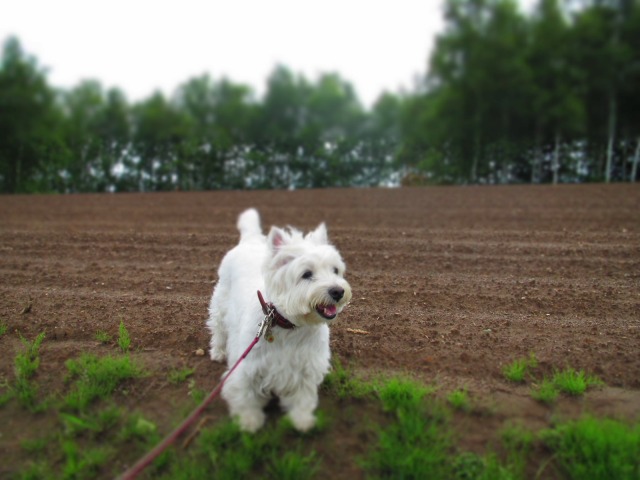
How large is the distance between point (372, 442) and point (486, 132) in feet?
78.0

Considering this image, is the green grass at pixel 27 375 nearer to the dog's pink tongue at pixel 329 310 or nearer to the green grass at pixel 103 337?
the green grass at pixel 103 337

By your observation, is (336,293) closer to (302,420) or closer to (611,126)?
(302,420)

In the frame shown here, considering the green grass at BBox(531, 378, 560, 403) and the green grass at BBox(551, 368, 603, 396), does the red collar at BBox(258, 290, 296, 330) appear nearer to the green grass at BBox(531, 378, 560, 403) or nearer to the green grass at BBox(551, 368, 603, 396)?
the green grass at BBox(531, 378, 560, 403)

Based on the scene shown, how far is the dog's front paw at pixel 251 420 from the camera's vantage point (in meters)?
3.27

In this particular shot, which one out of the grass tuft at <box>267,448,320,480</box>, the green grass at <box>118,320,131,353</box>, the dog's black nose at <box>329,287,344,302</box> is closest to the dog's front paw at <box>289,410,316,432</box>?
the grass tuft at <box>267,448,320,480</box>

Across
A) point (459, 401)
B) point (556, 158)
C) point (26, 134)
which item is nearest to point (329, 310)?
point (459, 401)

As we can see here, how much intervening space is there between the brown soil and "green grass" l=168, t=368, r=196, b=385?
9 centimetres

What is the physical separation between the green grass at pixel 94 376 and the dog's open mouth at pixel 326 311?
1698mm

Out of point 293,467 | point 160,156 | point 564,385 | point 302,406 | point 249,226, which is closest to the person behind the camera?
point 293,467

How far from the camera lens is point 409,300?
5727mm

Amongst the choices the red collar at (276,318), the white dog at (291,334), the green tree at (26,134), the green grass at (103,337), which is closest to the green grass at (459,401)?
the white dog at (291,334)

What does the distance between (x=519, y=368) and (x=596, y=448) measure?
979 millimetres

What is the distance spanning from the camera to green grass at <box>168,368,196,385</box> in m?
3.87

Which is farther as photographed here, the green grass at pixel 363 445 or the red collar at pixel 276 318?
the red collar at pixel 276 318
